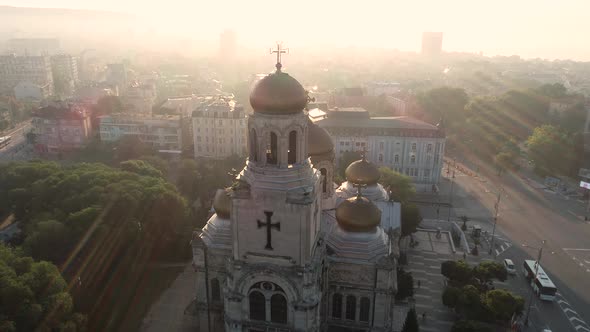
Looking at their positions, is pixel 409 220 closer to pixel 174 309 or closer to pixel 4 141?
pixel 174 309

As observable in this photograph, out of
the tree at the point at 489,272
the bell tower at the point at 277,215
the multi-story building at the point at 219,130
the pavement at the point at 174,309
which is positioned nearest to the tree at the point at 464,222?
the tree at the point at 489,272

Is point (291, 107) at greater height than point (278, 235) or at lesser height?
greater

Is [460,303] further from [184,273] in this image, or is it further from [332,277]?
[184,273]

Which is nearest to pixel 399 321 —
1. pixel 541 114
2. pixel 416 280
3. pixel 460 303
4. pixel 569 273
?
pixel 460 303

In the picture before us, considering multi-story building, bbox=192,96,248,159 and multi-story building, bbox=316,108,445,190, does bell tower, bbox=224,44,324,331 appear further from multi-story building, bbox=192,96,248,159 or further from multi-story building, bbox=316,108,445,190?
multi-story building, bbox=192,96,248,159

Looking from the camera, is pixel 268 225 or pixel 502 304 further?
pixel 502 304

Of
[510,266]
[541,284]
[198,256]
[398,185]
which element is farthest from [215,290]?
[510,266]
